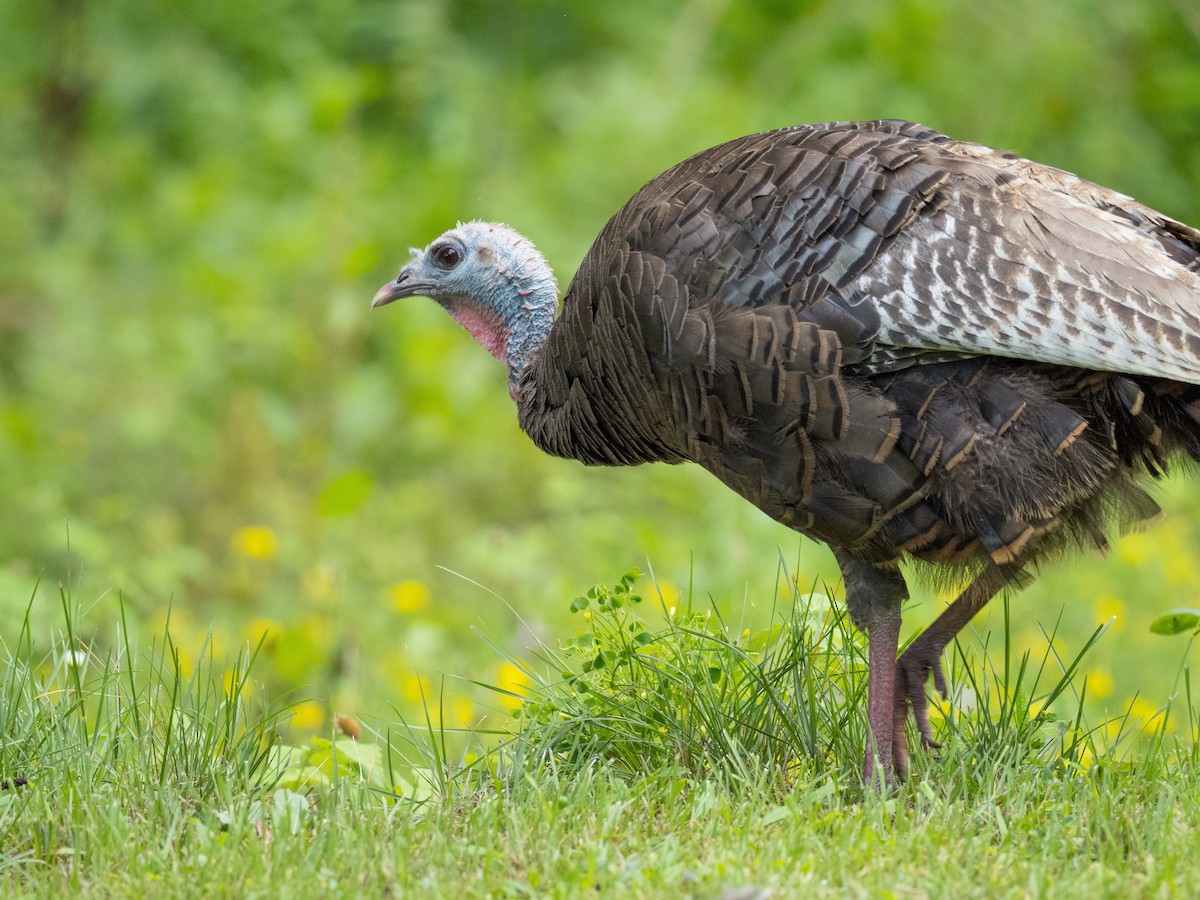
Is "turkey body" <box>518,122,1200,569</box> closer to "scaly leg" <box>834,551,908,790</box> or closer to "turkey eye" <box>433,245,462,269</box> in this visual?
"scaly leg" <box>834,551,908,790</box>

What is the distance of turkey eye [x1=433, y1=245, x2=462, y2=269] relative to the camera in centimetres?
473

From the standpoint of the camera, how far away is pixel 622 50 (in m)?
10.5

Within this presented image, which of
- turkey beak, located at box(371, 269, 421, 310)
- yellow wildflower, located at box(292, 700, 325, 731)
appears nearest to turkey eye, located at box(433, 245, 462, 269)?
turkey beak, located at box(371, 269, 421, 310)

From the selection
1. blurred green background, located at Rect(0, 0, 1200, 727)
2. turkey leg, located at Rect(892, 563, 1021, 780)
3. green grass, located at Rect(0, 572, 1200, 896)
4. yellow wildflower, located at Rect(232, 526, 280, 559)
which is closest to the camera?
green grass, located at Rect(0, 572, 1200, 896)

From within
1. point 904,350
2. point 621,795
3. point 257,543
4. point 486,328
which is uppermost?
point 486,328

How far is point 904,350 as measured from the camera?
3.42 meters

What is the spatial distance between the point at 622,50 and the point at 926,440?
25.4 feet

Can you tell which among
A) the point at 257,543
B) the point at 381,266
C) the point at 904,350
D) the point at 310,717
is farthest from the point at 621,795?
the point at 381,266

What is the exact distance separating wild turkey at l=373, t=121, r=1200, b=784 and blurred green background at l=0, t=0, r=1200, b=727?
1.16 m

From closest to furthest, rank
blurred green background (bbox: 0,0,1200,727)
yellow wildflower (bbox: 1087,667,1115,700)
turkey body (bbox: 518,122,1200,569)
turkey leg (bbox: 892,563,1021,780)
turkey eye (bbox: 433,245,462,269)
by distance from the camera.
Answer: turkey body (bbox: 518,122,1200,569) → turkey leg (bbox: 892,563,1021,780) → turkey eye (bbox: 433,245,462,269) → yellow wildflower (bbox: 1087,667,1115,700) → blurred green background (bbox: 0,0,1200,727)

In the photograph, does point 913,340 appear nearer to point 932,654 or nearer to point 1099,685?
point 932,654

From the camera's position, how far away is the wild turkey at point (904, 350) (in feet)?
11.1

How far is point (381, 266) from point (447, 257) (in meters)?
3.96

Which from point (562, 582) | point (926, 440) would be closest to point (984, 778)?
point (926, 440)
